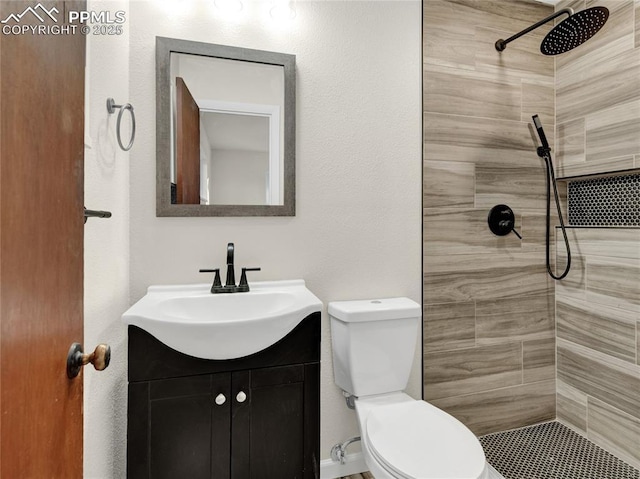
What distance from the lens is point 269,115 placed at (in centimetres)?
175

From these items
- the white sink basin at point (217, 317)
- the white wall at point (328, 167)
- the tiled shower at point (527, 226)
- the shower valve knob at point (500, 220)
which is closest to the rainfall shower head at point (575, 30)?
the tiled shower at point (527, 226)

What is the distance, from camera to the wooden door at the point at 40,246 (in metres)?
0.50

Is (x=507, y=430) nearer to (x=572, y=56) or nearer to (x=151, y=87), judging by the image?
(x=572, y=56)

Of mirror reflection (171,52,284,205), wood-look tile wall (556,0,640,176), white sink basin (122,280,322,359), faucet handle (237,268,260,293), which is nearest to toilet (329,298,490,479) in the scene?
white sink basin (122,280,322,359)

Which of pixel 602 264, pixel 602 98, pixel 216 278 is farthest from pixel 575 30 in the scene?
pixel 216 278

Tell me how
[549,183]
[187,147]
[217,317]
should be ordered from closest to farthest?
[217,317], [187,147], [549,183]

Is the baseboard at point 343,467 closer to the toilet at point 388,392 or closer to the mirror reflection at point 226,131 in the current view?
the toilet at point 388,392

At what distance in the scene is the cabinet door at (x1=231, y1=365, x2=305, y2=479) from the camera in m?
1.33

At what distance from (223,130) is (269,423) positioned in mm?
1243

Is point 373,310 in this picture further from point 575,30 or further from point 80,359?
point 575,30

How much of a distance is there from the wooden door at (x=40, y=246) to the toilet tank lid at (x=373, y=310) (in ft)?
3.46

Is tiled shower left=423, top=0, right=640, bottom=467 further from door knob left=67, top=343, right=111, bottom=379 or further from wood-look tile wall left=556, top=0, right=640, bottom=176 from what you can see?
door knob left=67, top=343, right=111, bottom=379

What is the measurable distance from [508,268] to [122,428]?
6.83 feet

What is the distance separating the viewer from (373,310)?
1623mm
